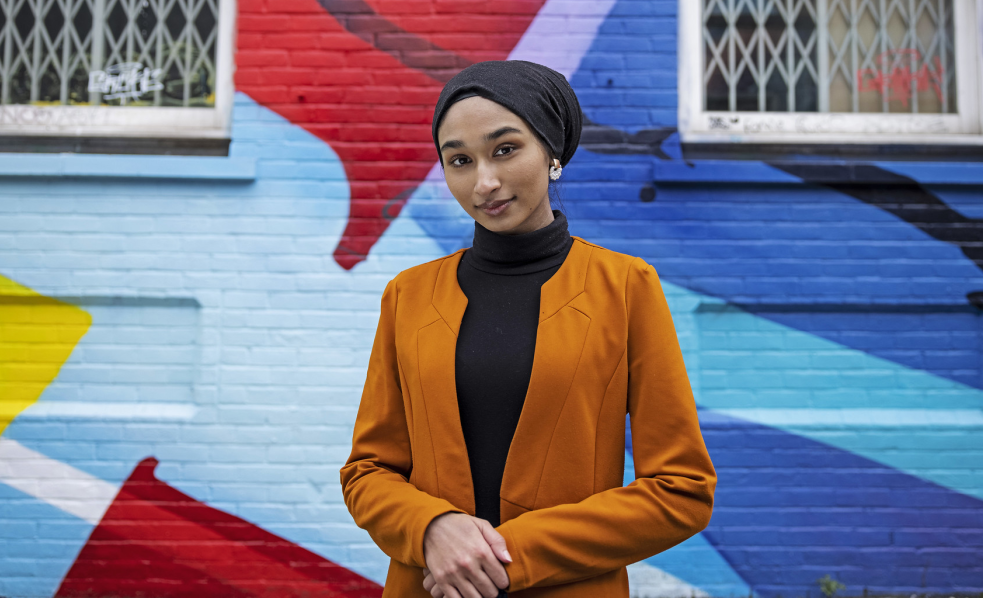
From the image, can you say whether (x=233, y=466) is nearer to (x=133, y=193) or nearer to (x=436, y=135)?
(x=133, y=193)

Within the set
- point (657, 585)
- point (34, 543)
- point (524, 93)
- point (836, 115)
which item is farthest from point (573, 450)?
point (34, 543)

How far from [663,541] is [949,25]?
339 cm

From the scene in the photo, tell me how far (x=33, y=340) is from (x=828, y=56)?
416 centimetres

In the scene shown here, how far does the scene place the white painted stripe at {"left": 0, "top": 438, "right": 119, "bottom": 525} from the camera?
2811mm

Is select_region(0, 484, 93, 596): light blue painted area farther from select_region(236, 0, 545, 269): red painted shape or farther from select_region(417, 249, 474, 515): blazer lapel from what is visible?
select_region(417, 249, 474, 515): blazer lapel

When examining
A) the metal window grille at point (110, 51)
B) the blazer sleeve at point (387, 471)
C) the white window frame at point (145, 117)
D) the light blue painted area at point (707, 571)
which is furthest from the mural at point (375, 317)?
the blazer sleeve at point (387, 471)

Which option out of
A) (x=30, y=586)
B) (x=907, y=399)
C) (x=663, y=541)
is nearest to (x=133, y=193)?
(x=30, y=586)

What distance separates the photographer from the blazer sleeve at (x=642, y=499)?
0.96 meters

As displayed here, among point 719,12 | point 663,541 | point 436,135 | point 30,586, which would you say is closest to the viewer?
point 663,541

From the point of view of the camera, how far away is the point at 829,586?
8.98ft

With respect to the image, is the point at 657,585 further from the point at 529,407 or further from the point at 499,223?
the point at 499,223

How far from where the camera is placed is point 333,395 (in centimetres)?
285

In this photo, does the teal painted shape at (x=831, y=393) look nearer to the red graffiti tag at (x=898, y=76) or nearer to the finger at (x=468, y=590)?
the red graffiti tag at (x=898, y=76)

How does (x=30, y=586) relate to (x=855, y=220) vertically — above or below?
below
